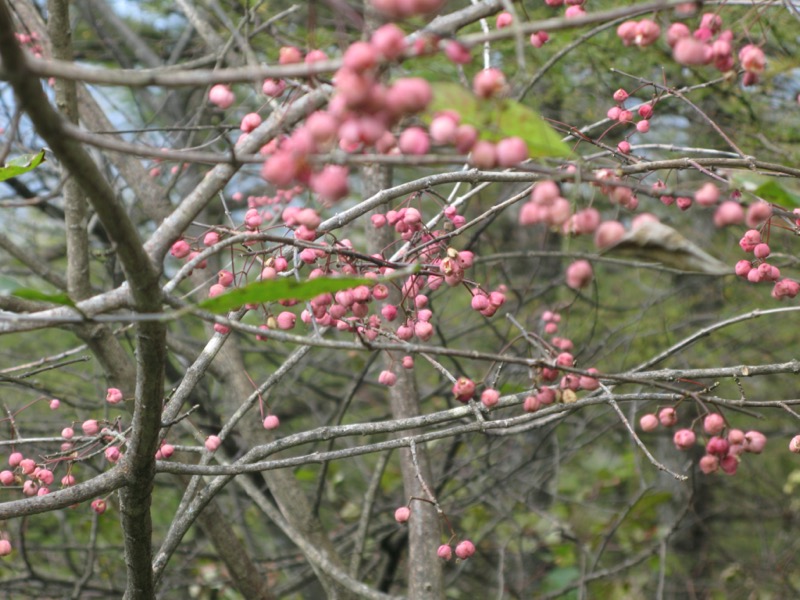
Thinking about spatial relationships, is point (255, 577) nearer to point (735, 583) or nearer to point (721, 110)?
point (721, 110)

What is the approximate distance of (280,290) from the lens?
4.25 feet

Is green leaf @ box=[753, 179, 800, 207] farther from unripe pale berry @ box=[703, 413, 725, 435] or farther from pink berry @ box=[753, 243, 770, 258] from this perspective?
pink berry @ box=[753, 243, 770, 258]

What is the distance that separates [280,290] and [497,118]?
0.43m

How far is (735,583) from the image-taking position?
246 inches

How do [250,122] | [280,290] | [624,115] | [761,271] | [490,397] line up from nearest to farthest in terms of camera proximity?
[280,290] < [250,122] < [490,397] < [761,271] < [624,115]

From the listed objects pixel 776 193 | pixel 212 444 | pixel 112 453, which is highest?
pixel 776 193

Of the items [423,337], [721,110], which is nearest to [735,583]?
[721,110]

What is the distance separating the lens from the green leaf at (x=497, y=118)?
1.17 meters

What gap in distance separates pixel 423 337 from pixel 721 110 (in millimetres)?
3450

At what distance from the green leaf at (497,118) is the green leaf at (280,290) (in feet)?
0.95

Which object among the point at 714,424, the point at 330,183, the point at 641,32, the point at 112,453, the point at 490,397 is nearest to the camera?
the point at 330,183

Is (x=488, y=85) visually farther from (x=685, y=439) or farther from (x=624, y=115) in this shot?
(x=624, y=115)

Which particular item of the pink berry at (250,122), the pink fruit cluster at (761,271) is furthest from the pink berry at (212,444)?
the pink fruit cluster at (761,271)

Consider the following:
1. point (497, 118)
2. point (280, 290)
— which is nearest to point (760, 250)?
point (497, 118)
